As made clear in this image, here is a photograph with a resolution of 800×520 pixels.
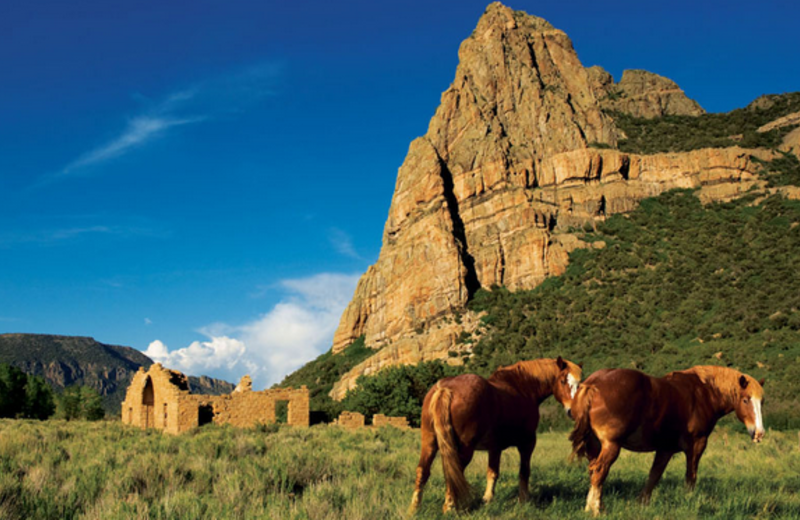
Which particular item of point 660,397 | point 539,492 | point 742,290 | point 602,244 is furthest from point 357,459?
point 602,244

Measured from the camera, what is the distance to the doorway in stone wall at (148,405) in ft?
95.3

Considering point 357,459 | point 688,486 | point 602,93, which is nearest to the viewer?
point 688,486

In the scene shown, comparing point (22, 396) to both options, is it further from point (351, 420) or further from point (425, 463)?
point (425, 463)

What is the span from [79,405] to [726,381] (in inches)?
2345

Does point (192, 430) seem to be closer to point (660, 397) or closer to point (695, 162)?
point (660, 397)

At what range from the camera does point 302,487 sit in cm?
967

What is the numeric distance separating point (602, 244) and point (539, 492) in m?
80.8

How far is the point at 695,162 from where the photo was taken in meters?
91.1

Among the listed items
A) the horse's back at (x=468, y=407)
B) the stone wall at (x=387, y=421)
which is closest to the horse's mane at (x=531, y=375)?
the horse's back at (x=468, y=407)

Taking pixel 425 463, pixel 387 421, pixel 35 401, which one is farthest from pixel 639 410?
pixel 35 401

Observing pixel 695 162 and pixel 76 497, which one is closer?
pixel 76 497

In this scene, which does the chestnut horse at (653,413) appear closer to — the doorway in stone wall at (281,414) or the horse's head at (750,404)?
the horse's head at (750,404)

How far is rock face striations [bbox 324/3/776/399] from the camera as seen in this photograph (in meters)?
86.4

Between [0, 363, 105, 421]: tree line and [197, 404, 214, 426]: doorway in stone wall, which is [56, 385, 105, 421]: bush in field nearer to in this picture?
[0, 363, 105, 421]: tree line
